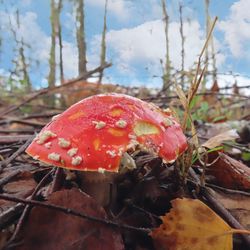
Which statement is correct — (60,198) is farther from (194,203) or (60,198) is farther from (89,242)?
(194,203)

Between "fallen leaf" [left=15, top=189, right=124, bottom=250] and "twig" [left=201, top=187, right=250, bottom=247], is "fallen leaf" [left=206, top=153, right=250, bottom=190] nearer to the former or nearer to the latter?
"twig" [left=201, top=187, right=250, bottom=247]

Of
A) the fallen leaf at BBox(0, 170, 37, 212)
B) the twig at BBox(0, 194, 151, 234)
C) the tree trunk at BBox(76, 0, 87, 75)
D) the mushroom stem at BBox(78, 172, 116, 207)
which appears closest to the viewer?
the twig at BBox(0, 194, 151, 234)

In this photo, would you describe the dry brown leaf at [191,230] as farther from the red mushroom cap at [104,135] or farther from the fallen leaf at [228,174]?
the fallen leaf at [228,174]

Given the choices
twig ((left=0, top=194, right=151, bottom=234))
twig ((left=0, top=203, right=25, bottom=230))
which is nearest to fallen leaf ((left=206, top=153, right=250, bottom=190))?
twig ((left=0, top=194, right=151, bottom=234))

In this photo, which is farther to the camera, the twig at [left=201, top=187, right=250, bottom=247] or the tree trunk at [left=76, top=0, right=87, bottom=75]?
the tree trunk at [left=76, top=0, right=87, bottom=75]

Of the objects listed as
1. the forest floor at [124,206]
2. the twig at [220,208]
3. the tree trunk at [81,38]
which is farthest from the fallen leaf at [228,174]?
the tree trunk at [81,38]

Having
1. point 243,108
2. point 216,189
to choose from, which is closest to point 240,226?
point 216,189

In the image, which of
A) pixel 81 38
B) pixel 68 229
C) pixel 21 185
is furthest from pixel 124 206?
pixel 81 38

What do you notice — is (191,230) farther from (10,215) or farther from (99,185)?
(10,215)
